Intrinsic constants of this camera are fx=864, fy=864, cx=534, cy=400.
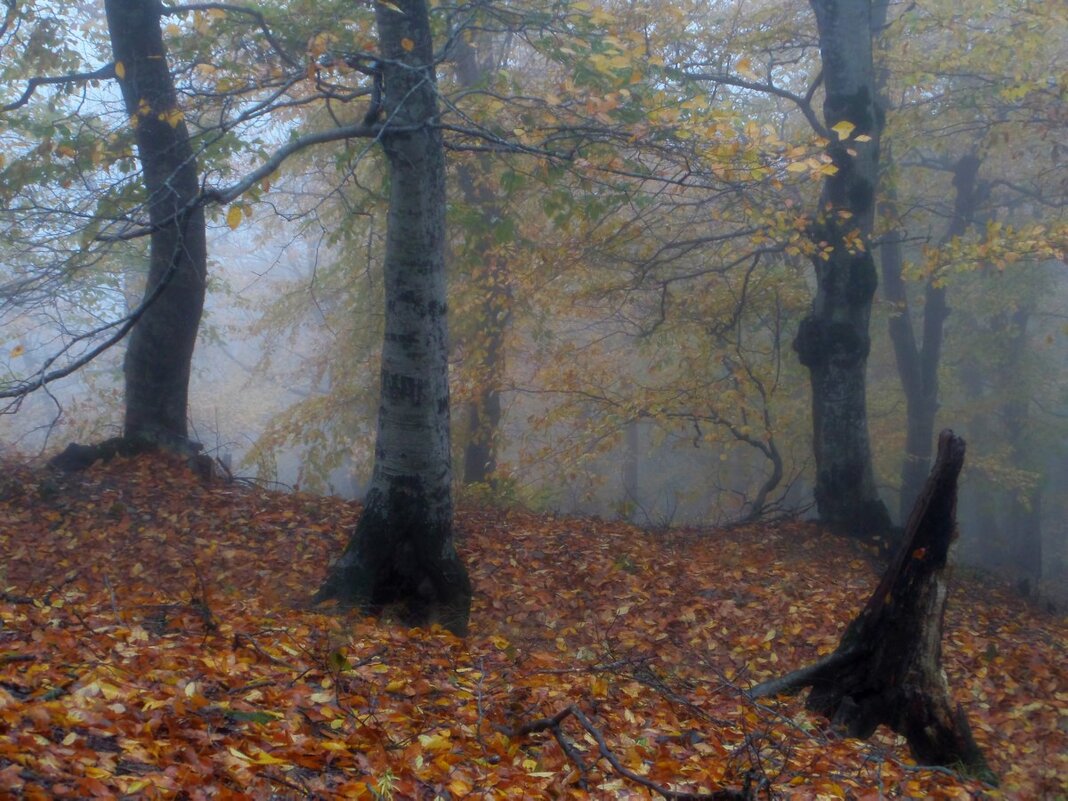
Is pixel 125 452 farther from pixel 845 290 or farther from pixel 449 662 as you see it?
pixel 845 290

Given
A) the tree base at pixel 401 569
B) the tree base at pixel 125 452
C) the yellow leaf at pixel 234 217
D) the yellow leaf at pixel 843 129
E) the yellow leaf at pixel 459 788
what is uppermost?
the yellow leaf at pixel 843 129

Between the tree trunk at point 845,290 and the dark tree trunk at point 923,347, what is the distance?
6751 millimetres

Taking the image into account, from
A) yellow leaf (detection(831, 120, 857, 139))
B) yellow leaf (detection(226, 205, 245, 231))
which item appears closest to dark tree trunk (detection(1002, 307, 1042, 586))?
yellow leaf (detection(831, 120, 857, 139))

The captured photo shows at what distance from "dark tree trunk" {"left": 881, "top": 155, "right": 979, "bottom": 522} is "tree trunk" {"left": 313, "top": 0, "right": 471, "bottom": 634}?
39.1 feet

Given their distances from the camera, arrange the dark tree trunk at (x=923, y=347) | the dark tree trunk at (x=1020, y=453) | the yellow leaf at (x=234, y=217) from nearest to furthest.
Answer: the yellow leaf at (x=234, y=217), the dark tree trunk at (x=923, y=347), the dark tree trunk at (x=1020, y=453)

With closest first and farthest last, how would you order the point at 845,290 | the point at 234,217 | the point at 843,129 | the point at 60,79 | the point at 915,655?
the point at 234,217 < the point at 915,655 < the point at 843,129 < the point at 60,79 < the point at 845,290

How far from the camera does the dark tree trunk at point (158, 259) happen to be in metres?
8.73

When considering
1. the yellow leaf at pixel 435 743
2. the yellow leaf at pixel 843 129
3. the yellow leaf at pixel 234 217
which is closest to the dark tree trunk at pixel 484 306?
the yellow leaf at pixel 843 129

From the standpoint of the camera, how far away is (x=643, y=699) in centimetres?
501

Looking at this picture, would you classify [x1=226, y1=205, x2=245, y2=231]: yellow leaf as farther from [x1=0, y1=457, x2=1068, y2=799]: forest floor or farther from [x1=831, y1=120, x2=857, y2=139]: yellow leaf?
[x1=831, y1=120, x2=857, y2=139]: yellow leaf

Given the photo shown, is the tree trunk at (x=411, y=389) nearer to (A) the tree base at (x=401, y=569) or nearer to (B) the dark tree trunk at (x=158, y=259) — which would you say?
(A) the tree base at (x=401, y=569)

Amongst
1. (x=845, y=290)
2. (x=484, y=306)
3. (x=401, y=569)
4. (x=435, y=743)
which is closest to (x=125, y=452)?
(x=401, y=569)

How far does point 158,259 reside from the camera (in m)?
8.91

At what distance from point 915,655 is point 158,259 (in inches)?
307
